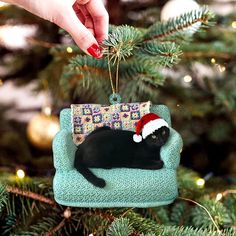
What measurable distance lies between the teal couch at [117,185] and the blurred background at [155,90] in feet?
1.16

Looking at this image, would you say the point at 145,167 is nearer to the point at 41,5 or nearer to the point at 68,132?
the point at 68,132

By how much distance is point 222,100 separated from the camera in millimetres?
1027

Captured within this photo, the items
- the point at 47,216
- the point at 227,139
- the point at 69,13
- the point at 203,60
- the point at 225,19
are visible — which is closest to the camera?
the point at 69,13

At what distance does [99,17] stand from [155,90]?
373 millimetres

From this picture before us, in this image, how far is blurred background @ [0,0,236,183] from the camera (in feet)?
3.13

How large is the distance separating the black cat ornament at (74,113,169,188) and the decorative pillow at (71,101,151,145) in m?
0.03

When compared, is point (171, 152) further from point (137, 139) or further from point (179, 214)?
point (179, 214)

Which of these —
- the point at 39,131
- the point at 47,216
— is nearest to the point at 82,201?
the point at 47,216

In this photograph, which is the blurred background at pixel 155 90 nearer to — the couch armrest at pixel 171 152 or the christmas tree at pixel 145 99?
the christmas tree at pixel 145 99

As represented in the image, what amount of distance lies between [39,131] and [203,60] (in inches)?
14.2

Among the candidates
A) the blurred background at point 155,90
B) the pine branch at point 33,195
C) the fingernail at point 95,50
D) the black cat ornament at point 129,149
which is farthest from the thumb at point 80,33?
the blurred background at point 155,90

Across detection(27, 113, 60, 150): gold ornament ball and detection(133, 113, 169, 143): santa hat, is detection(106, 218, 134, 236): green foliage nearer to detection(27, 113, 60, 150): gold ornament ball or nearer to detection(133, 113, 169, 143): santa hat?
detection(133, 113, 169, 143): santa hat

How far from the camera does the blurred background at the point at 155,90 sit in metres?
0.95

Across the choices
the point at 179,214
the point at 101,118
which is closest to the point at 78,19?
the point at 101,118
